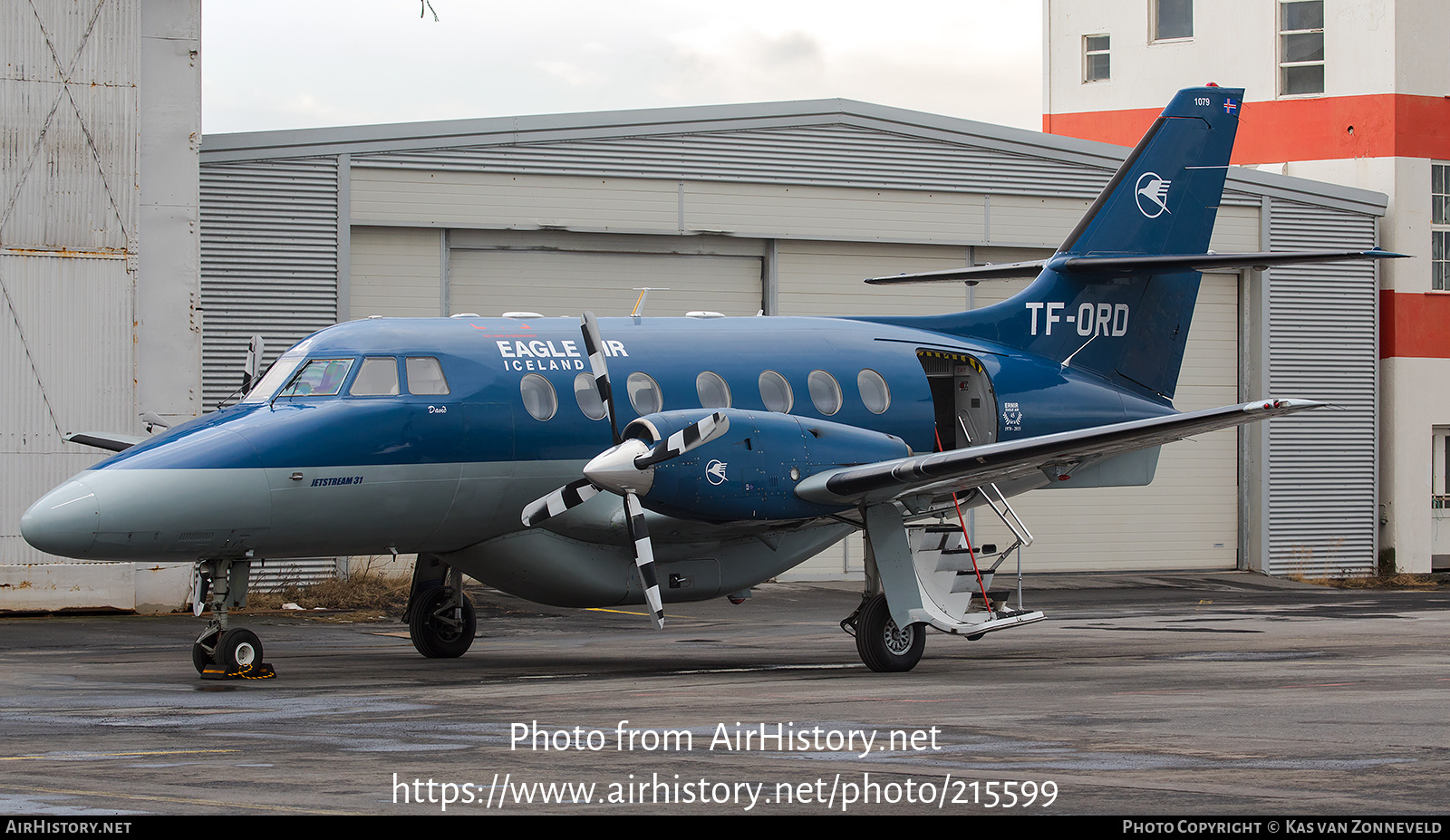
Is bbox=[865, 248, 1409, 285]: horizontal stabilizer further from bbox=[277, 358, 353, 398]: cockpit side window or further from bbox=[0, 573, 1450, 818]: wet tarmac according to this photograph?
bbox=[277, 358, 353, 398]: cockpit side window

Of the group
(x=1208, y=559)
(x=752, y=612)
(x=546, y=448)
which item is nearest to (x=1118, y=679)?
(x=546, y=448)

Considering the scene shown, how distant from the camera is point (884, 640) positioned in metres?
14.5

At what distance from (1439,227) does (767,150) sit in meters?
13.9

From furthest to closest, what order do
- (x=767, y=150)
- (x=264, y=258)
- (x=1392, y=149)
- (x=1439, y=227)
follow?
(x=1439, y=227)
(x=1392, y=149)
(x=767, y=150)
(x=264, y=258)

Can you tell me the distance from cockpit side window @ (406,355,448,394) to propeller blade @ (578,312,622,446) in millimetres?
1422

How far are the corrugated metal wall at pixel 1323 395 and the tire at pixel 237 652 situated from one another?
21378mm

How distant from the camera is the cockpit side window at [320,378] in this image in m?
13.9

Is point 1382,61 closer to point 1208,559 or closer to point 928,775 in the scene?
point 1208,559

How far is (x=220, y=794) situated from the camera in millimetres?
7668

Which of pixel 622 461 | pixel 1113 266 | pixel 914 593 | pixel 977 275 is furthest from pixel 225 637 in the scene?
pixel 1113 266

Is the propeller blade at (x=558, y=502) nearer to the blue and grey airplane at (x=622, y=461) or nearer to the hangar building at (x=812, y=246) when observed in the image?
the blue and grey airplane at (x=622, y=461)

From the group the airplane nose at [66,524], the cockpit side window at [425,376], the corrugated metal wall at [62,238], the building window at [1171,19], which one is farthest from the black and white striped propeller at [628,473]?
the building window at [1171,19]

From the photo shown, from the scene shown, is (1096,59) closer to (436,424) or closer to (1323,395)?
(1323,395)

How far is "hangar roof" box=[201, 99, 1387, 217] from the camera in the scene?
2438 centimetres
